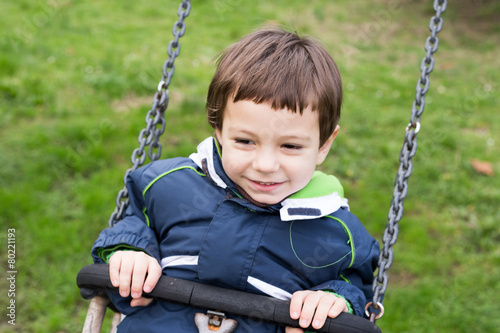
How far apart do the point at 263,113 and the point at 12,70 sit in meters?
4.36

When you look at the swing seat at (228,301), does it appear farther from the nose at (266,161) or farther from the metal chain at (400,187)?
the nose at (266,161)

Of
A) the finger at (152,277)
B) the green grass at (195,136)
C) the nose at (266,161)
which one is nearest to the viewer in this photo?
the nose at (266,161)

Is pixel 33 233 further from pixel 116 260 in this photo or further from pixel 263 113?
pixel 263 113

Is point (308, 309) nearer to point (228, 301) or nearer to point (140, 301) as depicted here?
point (228, 301)

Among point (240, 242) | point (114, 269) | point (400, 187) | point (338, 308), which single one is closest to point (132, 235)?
point (114, 269)

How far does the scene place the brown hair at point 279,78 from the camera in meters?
1.66

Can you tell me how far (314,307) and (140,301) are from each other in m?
0.57

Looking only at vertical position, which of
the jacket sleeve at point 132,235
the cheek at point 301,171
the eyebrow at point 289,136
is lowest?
the jacket sleeve at point 132,235

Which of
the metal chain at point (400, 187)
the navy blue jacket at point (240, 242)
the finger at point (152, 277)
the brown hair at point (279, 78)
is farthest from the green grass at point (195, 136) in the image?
the finger at point (152, 277)

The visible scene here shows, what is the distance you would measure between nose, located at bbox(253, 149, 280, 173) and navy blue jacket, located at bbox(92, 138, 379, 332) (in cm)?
18

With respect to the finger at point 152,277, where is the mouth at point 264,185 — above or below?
above

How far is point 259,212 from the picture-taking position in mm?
1809

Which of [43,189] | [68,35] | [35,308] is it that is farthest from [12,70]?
[35,308]

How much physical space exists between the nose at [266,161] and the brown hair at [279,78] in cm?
14
